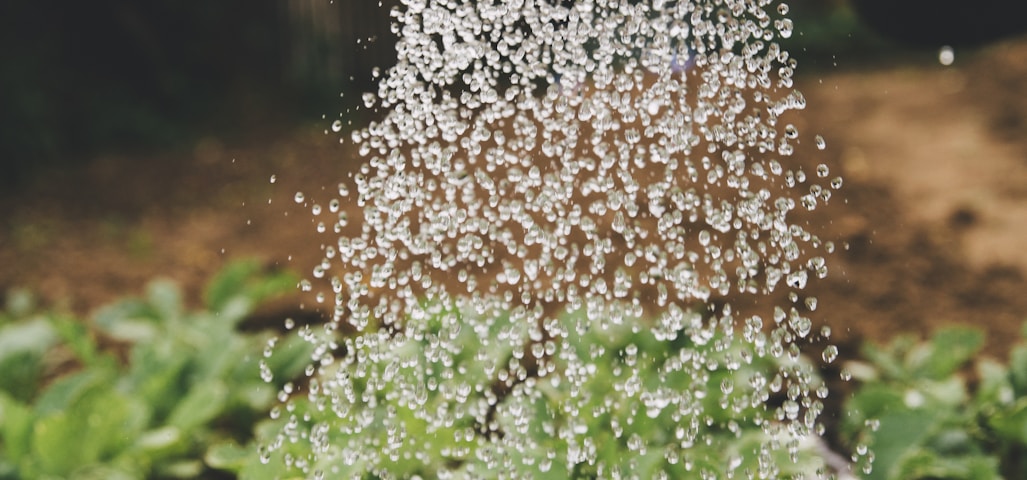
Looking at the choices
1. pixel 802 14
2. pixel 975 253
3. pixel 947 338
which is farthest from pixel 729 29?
pixel 802 14

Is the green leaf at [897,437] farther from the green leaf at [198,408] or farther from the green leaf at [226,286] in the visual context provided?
the green leaf at [226,286]

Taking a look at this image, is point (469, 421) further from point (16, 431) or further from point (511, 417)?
point (16, 431)

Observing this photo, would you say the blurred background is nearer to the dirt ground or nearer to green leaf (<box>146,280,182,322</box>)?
the dirt ground

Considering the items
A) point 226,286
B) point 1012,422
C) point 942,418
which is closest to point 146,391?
point 226,286

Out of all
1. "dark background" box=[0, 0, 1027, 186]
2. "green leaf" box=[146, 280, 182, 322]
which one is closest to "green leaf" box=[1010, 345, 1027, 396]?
"green leaf" box=[146, 280, 182, 322]

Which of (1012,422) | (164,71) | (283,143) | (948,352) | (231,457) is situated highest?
(164,71)
